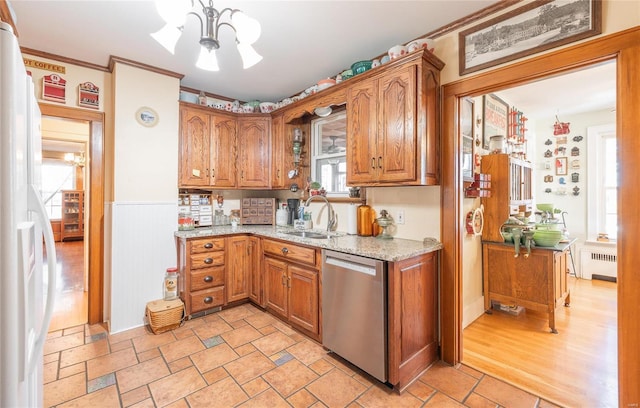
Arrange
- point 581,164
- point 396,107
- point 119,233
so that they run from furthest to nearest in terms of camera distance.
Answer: point 581,164 → point 119,233 → point 396,107

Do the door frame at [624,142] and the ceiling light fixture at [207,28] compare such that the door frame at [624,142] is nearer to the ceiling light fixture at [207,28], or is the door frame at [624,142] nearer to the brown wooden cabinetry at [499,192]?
the brown wooden cabinetry at [499,192]

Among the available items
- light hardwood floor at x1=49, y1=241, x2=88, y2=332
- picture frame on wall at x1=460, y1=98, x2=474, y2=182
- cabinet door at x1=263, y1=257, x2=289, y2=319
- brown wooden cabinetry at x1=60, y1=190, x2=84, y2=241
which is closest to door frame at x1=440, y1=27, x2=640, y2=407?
picture frame on wall at x1=460, y1=98, x2=474, y2=182

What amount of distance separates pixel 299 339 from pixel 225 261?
1174mm

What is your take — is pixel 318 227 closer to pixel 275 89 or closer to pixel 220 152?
pixel 220 152

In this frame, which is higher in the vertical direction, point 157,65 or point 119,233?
point 157,65

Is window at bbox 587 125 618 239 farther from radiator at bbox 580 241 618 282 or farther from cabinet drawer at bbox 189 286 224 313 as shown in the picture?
cabinet drawer at bbox 189 286 224 313

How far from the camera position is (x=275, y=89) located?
352cm

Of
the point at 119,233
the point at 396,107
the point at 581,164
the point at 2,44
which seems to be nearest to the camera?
the point at 2,44

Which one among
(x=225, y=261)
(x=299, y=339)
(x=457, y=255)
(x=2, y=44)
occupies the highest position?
(x=2, y=44)

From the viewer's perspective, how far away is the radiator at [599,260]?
412 centimetres

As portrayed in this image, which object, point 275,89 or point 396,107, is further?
point 275,89

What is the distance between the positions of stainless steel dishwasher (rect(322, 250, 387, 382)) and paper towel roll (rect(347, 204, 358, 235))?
2.02 feet

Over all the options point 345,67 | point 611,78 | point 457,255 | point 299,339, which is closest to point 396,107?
point 345,67

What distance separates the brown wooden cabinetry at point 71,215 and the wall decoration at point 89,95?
7281mm
